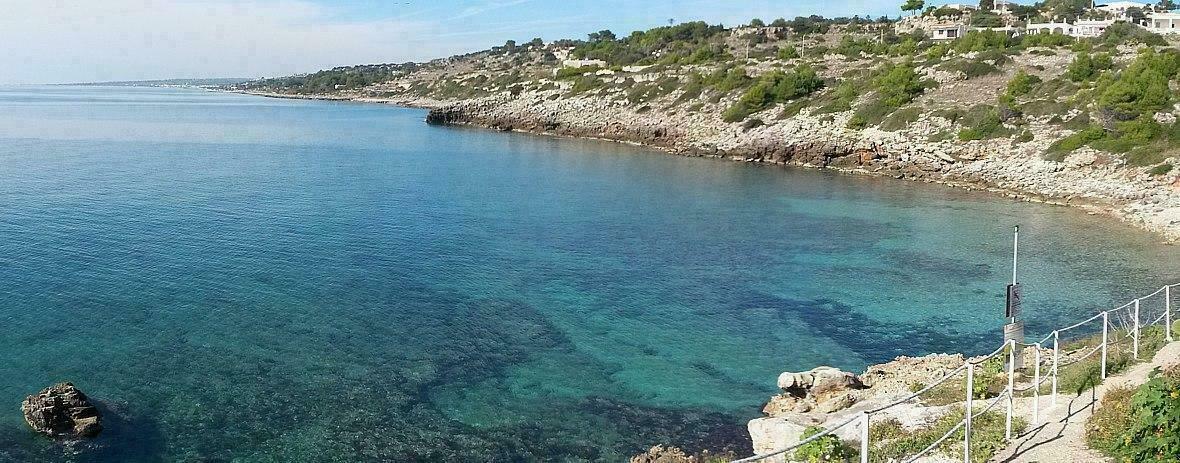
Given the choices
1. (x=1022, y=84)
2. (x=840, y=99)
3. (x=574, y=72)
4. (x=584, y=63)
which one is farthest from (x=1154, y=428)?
(x=584, y=63)

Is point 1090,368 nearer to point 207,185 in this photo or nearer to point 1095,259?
point 1095,259

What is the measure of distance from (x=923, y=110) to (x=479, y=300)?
44869 mm

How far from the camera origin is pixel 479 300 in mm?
25281

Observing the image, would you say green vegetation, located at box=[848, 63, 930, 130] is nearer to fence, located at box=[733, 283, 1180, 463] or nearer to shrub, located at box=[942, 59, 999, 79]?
shrub, located at box=[942, 59, 999, 79]

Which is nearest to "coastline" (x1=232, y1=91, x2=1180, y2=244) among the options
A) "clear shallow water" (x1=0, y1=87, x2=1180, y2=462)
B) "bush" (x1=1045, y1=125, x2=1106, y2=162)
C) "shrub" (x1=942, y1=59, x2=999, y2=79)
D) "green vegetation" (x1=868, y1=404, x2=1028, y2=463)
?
"clear shallow water" (x1=0, y1=87, x2=1180, y2=462)

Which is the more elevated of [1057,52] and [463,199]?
[1057,52]

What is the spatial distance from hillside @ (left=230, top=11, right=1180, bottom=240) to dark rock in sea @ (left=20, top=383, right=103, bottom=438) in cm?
3626

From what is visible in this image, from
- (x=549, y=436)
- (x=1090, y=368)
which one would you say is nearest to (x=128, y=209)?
(x=549, y=436)

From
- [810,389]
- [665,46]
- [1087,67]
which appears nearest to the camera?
[810,389]

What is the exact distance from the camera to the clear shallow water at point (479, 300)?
1688 centimetres

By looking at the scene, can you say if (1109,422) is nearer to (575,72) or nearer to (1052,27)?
(575,72)

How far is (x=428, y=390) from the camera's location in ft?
60.3

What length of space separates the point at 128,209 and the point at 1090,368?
125 ft

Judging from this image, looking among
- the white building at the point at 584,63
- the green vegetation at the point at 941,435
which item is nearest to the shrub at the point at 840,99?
the white building at the point at 584,63
